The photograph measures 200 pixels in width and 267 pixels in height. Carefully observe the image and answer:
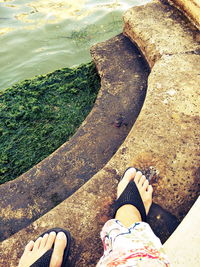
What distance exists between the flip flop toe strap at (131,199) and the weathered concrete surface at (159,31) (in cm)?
141

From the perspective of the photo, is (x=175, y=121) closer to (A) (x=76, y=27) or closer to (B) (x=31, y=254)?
(B) (x=31, y=254)

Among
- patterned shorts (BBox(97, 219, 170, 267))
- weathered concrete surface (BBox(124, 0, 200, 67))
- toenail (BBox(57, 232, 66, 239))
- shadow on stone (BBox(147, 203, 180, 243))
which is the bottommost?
toenail (BBox(57, 232, 66, 239))

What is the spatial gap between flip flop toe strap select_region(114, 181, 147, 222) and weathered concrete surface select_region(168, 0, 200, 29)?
194 cm

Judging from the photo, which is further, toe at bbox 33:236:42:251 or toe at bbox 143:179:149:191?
toe at bbox 143:179:149:191

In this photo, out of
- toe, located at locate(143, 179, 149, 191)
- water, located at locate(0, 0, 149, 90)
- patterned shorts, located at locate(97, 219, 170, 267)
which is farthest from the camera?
water, located at locate(0, 0, 149, 90)

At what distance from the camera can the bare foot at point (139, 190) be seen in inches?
79.0

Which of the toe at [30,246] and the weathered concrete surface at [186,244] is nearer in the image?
the weathered concrete surface at [186,244]

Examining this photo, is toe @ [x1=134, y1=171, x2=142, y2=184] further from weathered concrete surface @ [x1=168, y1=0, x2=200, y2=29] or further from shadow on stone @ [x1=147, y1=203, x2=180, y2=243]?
weathered concrete surface @ [x1=168, y1=0, x2=200, y2=29]

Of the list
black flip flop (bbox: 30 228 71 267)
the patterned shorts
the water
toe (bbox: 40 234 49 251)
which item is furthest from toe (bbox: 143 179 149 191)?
the water

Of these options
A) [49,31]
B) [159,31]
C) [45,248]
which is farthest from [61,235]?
[49,31]

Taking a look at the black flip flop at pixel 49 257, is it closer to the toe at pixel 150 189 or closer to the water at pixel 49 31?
the toe at pixel 150 189

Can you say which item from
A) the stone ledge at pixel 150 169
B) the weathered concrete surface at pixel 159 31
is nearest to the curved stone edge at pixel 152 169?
the stone ledge at pixel 150 169

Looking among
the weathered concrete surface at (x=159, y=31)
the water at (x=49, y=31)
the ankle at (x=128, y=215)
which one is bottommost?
the water at (x=49, y=31)

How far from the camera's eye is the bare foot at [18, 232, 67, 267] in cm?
187
